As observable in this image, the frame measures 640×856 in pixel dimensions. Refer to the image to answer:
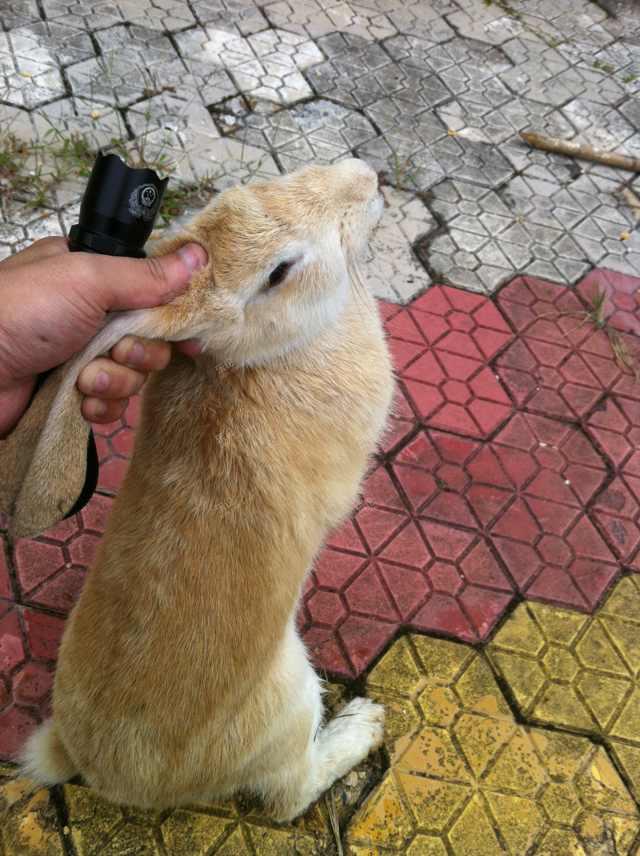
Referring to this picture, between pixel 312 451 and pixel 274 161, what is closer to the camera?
pixel 312 451

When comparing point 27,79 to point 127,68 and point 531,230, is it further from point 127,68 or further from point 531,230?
Answer: point 531,230

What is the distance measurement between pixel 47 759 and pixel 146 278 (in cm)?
149

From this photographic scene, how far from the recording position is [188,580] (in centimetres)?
190

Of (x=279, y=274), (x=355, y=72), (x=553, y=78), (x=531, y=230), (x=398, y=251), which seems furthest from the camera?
(x=553, y=78)

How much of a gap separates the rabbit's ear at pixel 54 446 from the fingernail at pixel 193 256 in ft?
0.50

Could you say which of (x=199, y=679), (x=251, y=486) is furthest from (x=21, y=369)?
(x=199, y=679)

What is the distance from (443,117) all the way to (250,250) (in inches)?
154

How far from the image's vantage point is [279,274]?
191 centimetres

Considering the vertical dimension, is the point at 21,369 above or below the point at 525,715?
above

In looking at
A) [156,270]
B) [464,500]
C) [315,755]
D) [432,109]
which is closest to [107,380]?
[156,270]

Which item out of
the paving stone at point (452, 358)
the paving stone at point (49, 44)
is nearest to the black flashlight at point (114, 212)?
the paving stone at point (452, 358)

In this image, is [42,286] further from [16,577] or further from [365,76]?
[365,76]

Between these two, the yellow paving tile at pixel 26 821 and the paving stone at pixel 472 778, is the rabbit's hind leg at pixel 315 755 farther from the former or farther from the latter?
the yellow paving tile at pixel 26 821

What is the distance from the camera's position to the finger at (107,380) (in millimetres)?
1704
